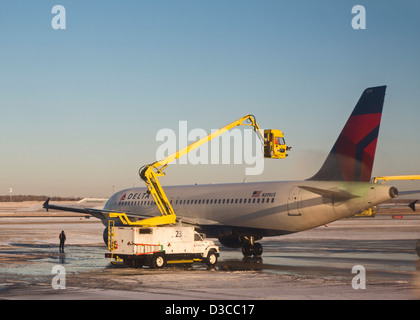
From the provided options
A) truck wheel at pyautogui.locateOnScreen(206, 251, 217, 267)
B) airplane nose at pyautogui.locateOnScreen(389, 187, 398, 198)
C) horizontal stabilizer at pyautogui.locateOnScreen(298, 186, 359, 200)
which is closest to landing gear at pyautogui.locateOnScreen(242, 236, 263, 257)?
truck wheel at pyautogui.locateOnScreen(206, 251, 217, 267)

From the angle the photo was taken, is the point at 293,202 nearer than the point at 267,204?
Yes

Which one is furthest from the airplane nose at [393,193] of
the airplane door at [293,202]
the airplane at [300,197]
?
the airplane door at [293,202]

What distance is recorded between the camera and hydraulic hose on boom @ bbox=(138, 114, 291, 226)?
106 ft

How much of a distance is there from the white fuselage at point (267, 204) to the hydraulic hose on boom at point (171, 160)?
443 centimetres

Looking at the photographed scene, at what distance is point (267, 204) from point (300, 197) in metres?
2.71

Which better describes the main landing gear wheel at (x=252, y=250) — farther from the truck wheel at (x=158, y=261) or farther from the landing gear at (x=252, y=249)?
the truck wheel at (x=158, y=261)

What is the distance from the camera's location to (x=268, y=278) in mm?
27109

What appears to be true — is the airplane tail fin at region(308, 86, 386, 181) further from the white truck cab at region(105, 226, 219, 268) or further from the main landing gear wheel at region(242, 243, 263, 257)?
the white truck cab at region(105, 226, 219, 268)

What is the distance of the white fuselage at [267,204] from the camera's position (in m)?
35.1

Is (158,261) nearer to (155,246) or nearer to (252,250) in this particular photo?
(155,246)

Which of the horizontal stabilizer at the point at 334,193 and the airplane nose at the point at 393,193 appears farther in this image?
the horizontal stabilizer at the point at 334,193

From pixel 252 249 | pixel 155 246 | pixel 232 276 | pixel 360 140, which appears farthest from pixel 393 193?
pixel 155 246

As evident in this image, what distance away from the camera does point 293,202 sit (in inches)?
1500
